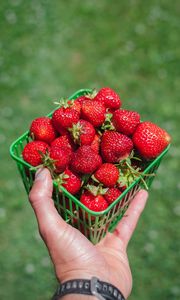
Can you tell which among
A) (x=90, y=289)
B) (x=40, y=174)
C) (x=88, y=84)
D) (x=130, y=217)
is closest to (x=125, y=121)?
(x=40, y=174)

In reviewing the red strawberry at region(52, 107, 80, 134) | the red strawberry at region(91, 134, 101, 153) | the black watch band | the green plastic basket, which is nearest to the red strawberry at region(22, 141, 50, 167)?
the green plastic basket

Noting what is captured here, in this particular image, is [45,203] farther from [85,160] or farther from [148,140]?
[148,140]

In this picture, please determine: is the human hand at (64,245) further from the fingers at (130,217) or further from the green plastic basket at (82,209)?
the fingers at (130,217)

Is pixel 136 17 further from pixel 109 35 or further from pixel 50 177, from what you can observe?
pixel 50 177

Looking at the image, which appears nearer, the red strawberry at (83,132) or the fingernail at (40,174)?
the fingernail at (40,174)

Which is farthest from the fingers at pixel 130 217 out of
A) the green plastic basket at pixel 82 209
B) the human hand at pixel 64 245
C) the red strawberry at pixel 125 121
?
the red strawberry at pixel 125 121

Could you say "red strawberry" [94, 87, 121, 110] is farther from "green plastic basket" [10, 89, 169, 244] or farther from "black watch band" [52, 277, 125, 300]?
"black watch band" [52, 277, 125, 300]

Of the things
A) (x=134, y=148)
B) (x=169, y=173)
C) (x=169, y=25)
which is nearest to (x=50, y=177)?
(x=134, y=148)
